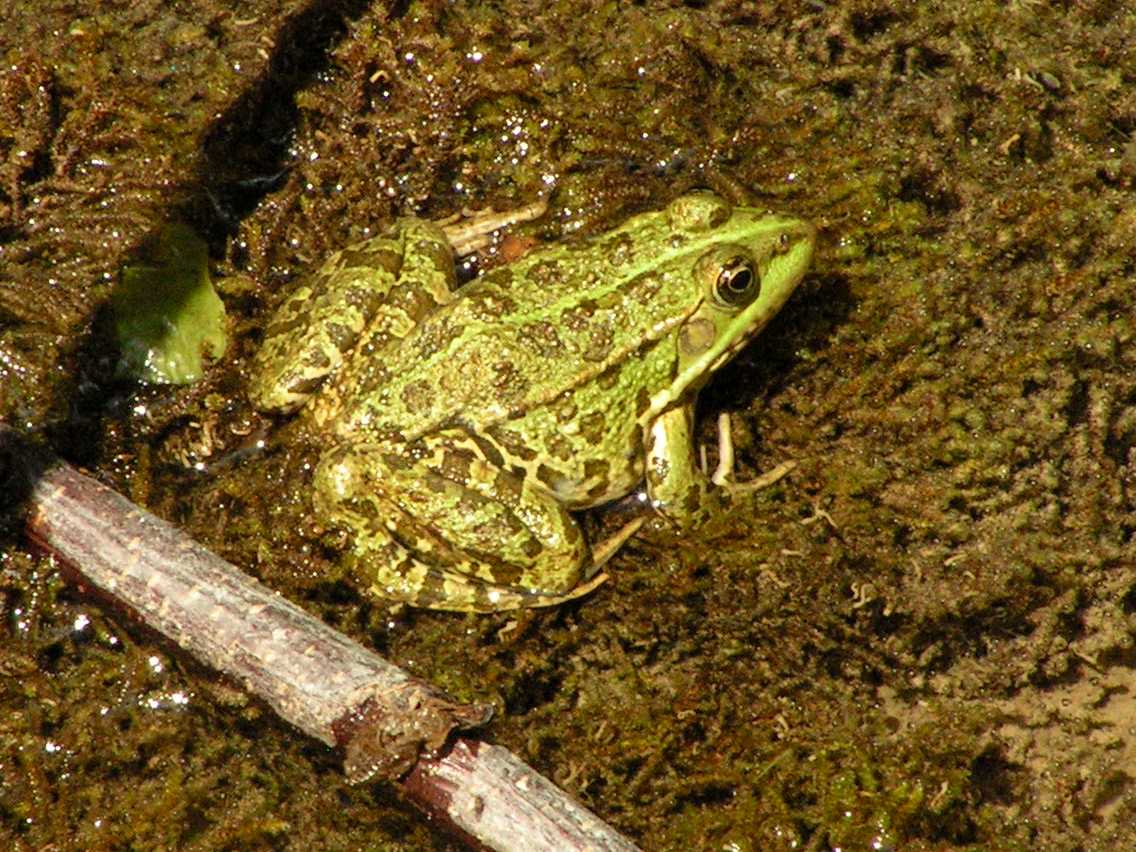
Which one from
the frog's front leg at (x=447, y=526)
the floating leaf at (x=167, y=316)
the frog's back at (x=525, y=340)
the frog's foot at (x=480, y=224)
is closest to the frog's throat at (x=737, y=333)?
the frog's back at (x=525, y=340)

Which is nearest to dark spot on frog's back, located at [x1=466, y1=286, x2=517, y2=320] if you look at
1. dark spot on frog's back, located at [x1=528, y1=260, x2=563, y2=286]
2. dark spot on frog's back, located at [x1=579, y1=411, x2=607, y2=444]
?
dark spot on frog's back, located at [x1=528, y1=260, x2=563, y2=286]

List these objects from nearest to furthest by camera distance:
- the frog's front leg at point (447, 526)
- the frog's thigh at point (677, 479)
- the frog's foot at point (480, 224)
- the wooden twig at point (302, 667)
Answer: the wooden twig at point (302, 667), the frog's front leg at point (447, 526), the frog's thigh at point (677, 479), the frog's foot at point (480, 224)

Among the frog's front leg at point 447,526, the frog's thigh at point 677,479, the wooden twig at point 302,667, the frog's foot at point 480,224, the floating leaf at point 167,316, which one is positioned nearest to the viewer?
the wooden twig at point 302,667

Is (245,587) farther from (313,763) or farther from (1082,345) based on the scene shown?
(1082,345)

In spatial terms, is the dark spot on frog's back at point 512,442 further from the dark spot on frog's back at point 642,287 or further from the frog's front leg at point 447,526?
the dark spot on frog's back at point 642,287

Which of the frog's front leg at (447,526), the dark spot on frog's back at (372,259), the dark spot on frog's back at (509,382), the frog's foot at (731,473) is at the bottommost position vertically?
the frog's foot at (731,473)

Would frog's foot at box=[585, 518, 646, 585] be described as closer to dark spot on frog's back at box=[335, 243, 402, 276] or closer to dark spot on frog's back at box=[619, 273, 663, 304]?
dark spot on frog's back at box=[619, 273, 663, 304]
